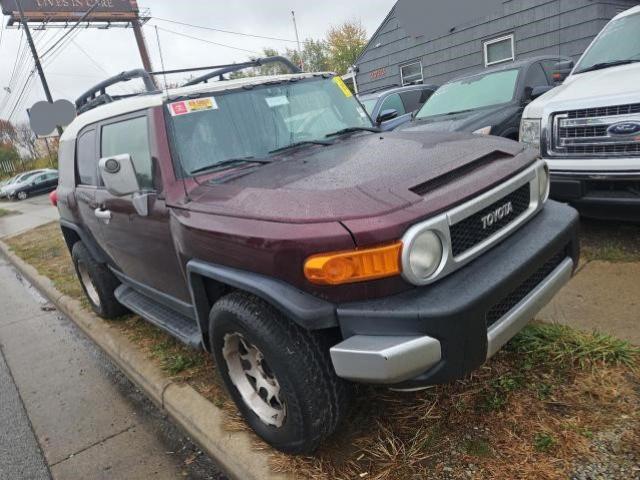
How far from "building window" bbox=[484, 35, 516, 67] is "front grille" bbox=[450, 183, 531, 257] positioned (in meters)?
11.8

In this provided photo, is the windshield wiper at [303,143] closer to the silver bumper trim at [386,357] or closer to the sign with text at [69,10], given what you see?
the silver bumper trim at [386,357]

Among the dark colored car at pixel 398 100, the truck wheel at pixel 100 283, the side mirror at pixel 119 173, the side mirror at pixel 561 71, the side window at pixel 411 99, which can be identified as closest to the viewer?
the side mirror at pixel 119 173

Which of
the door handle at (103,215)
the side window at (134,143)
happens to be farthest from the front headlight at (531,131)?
the door handle at (103,215)

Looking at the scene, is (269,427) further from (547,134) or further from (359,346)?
(547,134)

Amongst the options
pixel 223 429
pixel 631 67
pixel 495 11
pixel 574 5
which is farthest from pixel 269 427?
pixel 495 11

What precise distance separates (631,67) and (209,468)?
4530 mm

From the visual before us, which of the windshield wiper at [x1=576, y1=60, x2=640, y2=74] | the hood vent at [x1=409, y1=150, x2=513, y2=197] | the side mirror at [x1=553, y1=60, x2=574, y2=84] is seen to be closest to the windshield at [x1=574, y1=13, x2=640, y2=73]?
the windshield wiper at [x1=576, y1=60, x2=640, y2=74]

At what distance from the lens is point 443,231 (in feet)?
6.31

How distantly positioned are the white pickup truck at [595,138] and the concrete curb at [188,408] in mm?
3131

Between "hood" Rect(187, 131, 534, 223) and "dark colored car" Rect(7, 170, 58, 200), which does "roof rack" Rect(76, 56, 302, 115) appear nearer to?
"hood" Rect(187, 131, 534, 223)

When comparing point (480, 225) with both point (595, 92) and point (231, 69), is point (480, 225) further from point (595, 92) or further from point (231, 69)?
point (595, 92)

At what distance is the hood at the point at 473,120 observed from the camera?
5617 mm

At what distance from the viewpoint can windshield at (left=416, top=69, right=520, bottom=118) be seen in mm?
6222

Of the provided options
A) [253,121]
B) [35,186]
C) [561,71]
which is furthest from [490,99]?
[35,186]
